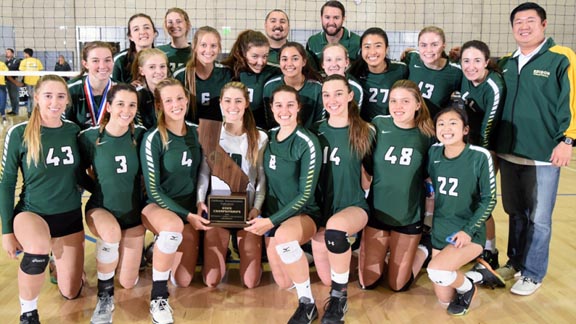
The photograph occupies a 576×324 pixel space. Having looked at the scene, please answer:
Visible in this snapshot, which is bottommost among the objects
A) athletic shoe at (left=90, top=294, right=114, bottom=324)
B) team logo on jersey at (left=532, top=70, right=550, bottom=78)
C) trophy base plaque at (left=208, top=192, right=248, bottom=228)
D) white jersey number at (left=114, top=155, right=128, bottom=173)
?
athletic shoe at (left=90, top=294, right=114, bottom=324)

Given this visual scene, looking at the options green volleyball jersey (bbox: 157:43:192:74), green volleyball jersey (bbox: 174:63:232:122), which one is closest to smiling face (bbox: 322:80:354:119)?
green volleyball jersey (bbox: 174:63:232:122)

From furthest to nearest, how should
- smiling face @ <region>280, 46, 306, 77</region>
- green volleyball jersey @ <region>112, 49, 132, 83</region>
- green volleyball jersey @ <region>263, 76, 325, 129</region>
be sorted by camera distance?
green volleyball jersey @ <region>112, 49, 132, 83</region> → green volleyball jersey @ <region>263, 76, 325, 129</region> → smiling face @ <region>280, 46, 306, 77</region>

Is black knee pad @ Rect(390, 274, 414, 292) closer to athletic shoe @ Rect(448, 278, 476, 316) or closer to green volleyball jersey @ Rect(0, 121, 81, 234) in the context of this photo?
athletic shoe @ Rect(448, 278, 476, 316)

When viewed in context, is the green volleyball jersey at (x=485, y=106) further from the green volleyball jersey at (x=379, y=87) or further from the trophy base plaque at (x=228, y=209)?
the trophy base plaque at (x=228, y=209)

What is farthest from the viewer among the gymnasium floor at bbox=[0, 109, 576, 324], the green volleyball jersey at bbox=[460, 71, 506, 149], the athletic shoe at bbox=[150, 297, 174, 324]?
the green volleyball jersey at bbox=[460, 71, 506, 149]

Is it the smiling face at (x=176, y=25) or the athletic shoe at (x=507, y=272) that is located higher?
the smiling face at (x=176, y=25)

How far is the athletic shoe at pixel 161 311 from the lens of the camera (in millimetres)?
2867

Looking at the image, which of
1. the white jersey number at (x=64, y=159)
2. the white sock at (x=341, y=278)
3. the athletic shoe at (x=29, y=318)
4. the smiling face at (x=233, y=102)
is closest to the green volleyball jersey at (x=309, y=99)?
the smiling face at (x=233, y=102)

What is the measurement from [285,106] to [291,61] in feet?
1.68

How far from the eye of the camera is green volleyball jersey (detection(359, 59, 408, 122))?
3.75 metres

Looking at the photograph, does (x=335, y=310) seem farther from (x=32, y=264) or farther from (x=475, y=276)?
(x=32, y=264)

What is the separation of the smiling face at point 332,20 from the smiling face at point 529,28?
1.45 m

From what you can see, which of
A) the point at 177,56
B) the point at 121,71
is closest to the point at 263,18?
the point at 177,56

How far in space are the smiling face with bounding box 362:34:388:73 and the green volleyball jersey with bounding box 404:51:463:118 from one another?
321 millimetres
